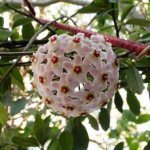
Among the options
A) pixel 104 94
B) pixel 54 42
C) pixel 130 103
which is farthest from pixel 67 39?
pixel 130 103

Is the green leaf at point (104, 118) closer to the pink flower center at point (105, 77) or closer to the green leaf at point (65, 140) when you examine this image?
the green leaf at point (65, 140)

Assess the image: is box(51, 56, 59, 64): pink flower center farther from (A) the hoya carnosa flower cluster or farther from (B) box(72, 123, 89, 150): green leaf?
(B) box(72, 123, 89, 150): green leaf

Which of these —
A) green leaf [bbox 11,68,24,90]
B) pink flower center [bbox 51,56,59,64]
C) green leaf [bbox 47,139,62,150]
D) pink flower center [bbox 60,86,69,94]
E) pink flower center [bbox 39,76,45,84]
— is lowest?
green leaf [bbox 47,139,62,150]

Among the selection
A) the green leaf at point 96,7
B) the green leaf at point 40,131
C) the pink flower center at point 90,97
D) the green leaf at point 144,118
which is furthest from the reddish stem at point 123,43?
the green leaf at point 144,118

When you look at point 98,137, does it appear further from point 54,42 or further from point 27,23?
point 54,42

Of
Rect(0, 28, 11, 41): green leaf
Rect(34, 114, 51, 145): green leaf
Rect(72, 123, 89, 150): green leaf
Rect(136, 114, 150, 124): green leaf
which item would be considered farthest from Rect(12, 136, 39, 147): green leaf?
Rect(136, 114, 150, 124): green leaf

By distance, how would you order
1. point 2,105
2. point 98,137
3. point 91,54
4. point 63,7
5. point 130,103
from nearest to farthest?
point 91,54 → point 2,105 → point 130,103 → point 98,137 → point 63,7
